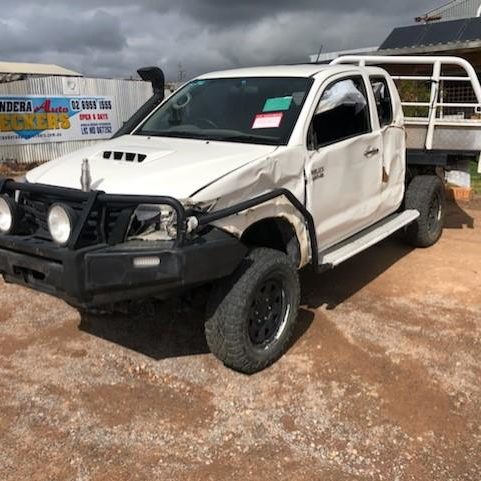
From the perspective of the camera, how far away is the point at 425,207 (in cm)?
655

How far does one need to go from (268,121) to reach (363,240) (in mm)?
1462

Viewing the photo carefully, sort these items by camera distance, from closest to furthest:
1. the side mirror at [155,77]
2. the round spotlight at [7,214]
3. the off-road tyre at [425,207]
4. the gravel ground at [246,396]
A: the gravel ground at [246,396] → the round spotlight at [7,214] → the side mirror at [155,77] → the off-road tyre at [425,207]

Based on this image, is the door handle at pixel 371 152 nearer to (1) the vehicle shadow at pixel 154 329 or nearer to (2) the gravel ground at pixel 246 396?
(2) the gravel ground at pixel 246 396

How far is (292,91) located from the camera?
4.61 metres

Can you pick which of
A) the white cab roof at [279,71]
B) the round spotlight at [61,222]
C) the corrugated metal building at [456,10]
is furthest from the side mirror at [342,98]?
the corrugated metal building at [456,10]

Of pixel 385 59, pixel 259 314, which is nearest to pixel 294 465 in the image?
pixel 259 314

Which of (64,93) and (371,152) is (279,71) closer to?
(371,152)

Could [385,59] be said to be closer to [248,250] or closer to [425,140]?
[425,140]

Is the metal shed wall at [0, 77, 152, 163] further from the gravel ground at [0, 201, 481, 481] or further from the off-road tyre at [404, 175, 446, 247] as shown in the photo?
the off-road tyre at [404, 175, 446, 247]

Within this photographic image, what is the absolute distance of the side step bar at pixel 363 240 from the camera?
4.64 metres

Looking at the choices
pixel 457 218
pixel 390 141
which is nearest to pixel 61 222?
pixel 390 141

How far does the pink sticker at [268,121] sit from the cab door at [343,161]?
9.6 inches

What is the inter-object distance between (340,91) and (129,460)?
3.30 meters

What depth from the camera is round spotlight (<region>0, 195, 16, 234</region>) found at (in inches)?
145
